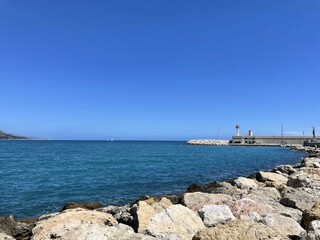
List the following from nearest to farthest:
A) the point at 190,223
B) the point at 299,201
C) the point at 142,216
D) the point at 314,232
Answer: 1. the point at 314,232
2. the point at 190,223
3. the point at 142,216
4. the point at 299,201

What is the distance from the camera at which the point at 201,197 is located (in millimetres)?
10273

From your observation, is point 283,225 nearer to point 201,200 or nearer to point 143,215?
point 201,200

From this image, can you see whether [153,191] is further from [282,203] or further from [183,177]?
[282,203]

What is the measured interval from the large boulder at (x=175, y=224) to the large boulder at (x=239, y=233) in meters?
1.19

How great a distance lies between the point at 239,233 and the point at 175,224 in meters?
2.10

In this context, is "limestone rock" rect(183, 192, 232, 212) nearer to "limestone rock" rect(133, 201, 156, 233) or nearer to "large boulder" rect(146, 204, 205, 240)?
"limestone rock" rect(133, 201, 156, 233)

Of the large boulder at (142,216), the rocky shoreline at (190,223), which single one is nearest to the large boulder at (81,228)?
the rocky shoreline at (190,223)

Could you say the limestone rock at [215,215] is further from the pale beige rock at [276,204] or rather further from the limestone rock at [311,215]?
the pale beige rock at [276,204]

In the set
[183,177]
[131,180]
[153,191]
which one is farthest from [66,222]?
[183,177]

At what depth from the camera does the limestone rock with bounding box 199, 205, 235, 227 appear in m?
7.64

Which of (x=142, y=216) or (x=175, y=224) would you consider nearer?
(x=175, y=224)

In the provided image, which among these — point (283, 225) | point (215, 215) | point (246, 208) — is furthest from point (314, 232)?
point (246, 208)

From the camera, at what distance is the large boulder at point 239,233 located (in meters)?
5.33

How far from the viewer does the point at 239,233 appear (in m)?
5.39
